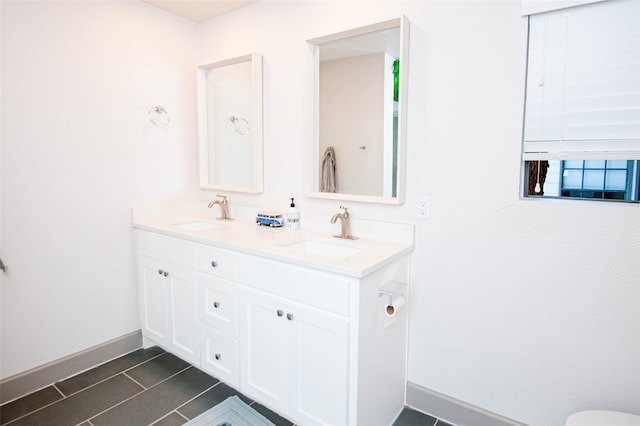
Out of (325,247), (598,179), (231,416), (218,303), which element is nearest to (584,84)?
(598,179)

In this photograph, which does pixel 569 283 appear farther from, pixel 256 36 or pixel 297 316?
pixel 256 36

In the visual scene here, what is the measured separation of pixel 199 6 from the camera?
8.57 ft

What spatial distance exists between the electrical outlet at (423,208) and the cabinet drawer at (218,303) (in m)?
1.00

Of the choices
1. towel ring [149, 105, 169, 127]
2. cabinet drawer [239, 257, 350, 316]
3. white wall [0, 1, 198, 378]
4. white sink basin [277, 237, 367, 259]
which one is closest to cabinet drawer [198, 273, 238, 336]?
cabinet drawer [239, 257, 350, 316]

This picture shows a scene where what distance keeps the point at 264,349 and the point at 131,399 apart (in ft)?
2.77

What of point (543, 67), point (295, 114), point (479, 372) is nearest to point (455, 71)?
point (543, 67)

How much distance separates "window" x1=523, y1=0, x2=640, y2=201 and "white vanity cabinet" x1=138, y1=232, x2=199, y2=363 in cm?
183

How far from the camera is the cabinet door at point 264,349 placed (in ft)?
6.03

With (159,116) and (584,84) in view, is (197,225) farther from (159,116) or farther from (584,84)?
(584,84)

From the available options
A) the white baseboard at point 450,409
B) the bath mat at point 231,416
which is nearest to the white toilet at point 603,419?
the white baseboard at point 450,409

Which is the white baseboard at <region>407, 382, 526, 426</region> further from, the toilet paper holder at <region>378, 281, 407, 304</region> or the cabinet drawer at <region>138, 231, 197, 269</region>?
the cabinet drawer at <region>138, 231, 197, 269</region>

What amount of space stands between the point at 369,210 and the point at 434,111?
599mm

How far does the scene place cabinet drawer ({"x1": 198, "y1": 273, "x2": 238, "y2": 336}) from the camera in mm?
2043

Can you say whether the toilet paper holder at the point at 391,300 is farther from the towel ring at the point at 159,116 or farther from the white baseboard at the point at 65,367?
the towel ring at the point at 159,116
